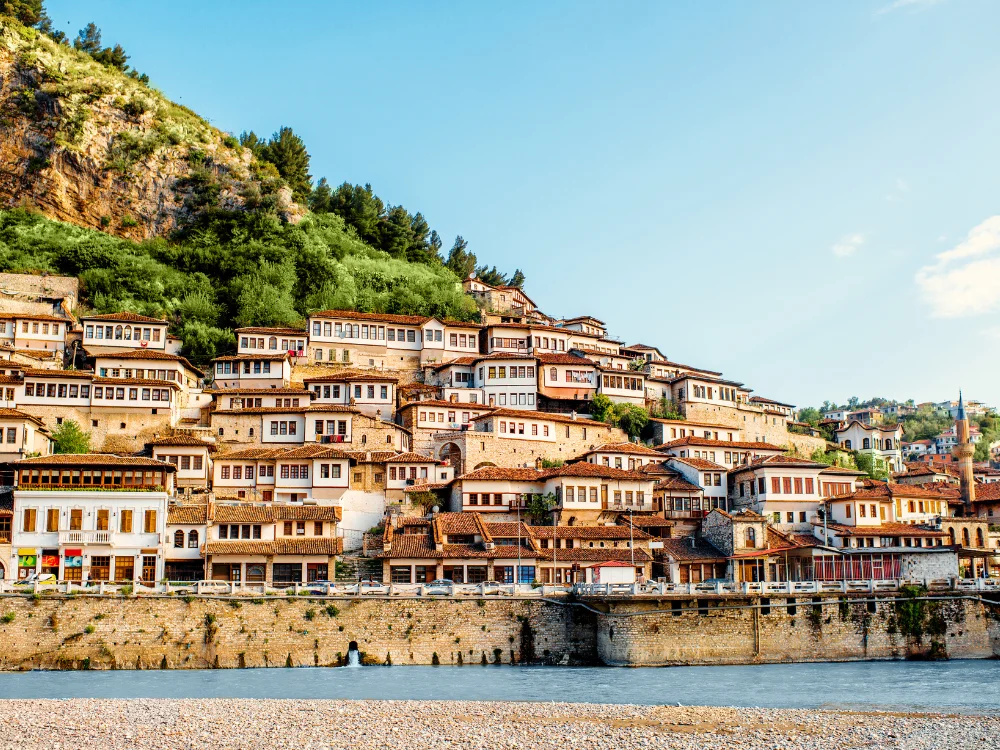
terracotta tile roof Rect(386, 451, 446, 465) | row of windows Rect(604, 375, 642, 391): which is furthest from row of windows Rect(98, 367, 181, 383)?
row of windows Rect(604, 375, 642, 391)

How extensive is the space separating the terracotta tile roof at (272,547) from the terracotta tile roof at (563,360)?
2955 cm

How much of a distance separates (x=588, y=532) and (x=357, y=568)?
42.3 ft

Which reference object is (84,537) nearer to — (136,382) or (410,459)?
(136,382)

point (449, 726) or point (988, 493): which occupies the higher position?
point (988, 493)

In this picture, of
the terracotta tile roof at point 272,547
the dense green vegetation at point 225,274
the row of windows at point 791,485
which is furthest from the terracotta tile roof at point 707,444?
the terracotta tile roof at point 272,547

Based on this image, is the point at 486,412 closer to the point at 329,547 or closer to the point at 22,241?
the point at 329,547

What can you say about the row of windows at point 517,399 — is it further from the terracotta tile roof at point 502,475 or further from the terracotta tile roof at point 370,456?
the terracotta tile roof at point 370,456

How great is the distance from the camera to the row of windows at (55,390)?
64188 mm

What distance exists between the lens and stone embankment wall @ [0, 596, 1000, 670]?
4253 cm

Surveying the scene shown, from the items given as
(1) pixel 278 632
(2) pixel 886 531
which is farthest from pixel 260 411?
(2) pixel 886 531

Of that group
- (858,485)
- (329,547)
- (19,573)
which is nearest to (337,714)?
(329,547)

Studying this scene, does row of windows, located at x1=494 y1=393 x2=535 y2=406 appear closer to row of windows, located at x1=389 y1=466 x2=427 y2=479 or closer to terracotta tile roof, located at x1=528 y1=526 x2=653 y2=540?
row of windows, located at x1=389 y1=466 x2=427 y2=479

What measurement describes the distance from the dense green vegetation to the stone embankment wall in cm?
3884

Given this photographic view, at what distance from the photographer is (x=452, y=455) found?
6744 centimetres
